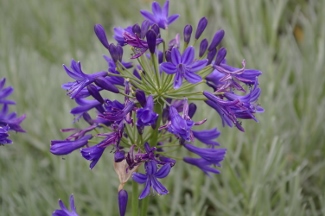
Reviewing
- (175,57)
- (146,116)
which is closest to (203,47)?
(175,57)

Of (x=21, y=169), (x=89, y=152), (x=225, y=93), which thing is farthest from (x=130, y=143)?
(x=21, y=169)

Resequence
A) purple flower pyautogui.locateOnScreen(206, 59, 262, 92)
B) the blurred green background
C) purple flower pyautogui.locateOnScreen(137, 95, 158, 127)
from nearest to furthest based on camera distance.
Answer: purple flower pyautogui.locateOnScreen(137, 95, 158, 127) < purple flower pyautogui.locateOnScreen(206, 59, 262, 92) < the blurred green background

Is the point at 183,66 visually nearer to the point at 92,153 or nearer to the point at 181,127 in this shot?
the point at 181,127

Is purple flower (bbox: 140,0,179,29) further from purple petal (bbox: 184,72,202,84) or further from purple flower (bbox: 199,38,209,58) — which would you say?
purple petal (bbox: 184,72,202,84)

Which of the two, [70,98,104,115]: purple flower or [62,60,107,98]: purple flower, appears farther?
[70,98,104,115]: purple flower

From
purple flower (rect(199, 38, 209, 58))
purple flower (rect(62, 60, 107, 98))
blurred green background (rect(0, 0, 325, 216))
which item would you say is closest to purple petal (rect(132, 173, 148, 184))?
purple flower (rect(62, 60, 107, 98))

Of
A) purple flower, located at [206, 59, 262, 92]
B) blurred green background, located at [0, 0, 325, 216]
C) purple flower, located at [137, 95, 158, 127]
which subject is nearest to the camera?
purple flower, located at [137, 95, 158, 127]

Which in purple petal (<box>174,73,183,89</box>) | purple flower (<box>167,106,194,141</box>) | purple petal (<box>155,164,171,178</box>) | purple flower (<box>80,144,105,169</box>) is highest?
purple petal (<box>174,73,183,89</box>)
